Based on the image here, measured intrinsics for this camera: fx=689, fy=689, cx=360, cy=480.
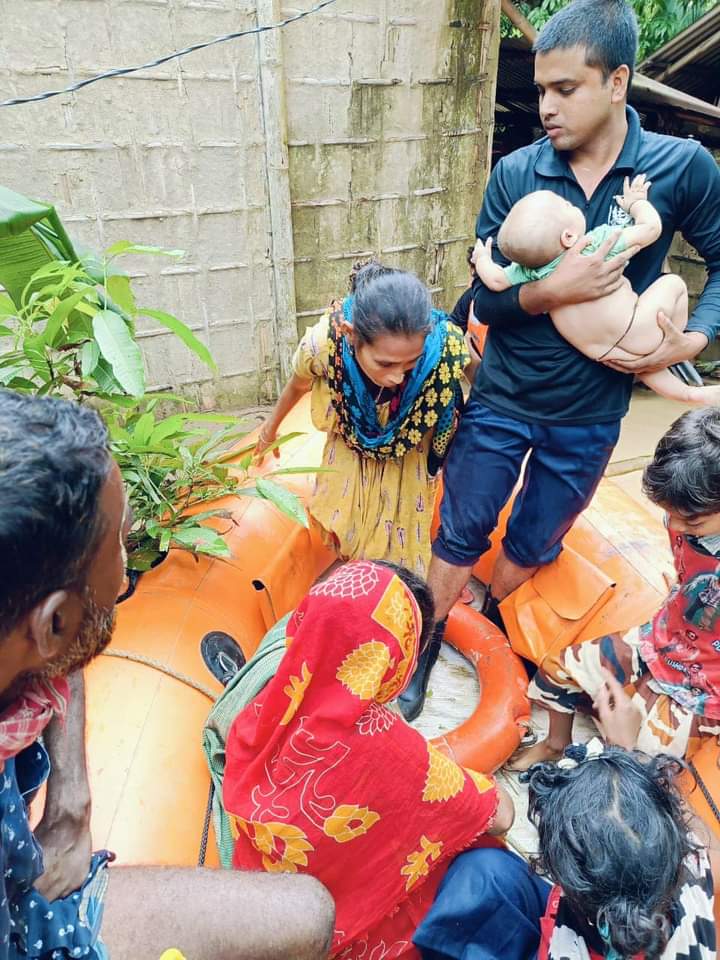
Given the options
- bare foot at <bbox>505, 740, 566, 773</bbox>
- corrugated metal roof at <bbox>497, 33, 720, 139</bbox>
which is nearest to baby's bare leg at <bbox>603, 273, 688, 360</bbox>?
bare foot at <bbox>505, 740, 566, 773</bbox>

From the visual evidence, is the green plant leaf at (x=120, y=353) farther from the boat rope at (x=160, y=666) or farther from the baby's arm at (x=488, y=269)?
the baby's arm at (x=488, y=269)

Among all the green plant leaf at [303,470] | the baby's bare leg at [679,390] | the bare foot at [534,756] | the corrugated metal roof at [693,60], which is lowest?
the bare foot at [534,756]

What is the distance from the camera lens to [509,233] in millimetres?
1750

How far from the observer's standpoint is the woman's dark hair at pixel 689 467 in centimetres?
150

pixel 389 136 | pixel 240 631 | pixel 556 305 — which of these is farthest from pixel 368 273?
pixel 389 136

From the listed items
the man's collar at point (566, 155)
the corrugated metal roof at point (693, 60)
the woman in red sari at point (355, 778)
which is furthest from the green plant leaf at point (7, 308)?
the corrugated metal roof at point (693, 60)

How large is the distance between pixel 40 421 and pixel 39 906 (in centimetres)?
74

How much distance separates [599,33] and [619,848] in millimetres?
1720

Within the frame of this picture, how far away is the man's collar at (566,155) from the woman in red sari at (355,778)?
117cm

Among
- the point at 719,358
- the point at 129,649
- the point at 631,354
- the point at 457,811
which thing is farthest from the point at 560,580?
the point at 719,358

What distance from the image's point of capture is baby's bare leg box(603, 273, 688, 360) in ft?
5.68

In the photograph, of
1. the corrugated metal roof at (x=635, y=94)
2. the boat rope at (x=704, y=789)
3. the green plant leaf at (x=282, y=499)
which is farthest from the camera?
the corrugated metal roof at (x=635, y=94)

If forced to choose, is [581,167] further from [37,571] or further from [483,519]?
[37,571]

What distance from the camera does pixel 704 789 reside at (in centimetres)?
163
